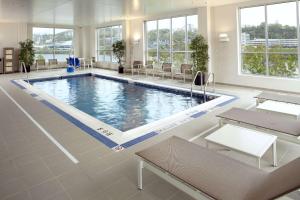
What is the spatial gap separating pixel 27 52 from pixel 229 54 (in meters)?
10.8

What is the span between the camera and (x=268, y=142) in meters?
2.99

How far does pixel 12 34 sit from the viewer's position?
13.5m

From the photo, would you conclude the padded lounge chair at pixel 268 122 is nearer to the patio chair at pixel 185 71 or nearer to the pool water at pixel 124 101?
the pool water at pixel 124 101

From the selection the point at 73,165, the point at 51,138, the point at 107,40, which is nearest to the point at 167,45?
the point at 107,40

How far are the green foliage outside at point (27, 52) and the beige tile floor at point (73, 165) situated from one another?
9.74m

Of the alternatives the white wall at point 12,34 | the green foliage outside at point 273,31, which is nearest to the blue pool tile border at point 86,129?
the green foliage outside at point 273,31

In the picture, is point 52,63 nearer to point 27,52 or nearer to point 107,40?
point 27,52

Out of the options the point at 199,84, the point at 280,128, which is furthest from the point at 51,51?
the point at 280,128

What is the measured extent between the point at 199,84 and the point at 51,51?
11.1 metres

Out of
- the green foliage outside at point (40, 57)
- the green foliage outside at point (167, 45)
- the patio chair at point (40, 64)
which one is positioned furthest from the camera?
the green foliage outside at point (40, 57)

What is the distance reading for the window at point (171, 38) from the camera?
1015cm

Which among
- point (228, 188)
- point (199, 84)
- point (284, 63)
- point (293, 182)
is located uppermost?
point (284, 63)

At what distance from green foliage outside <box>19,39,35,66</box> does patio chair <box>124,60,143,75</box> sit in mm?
5537

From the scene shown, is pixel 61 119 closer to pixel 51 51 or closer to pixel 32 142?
pixel 32 142
